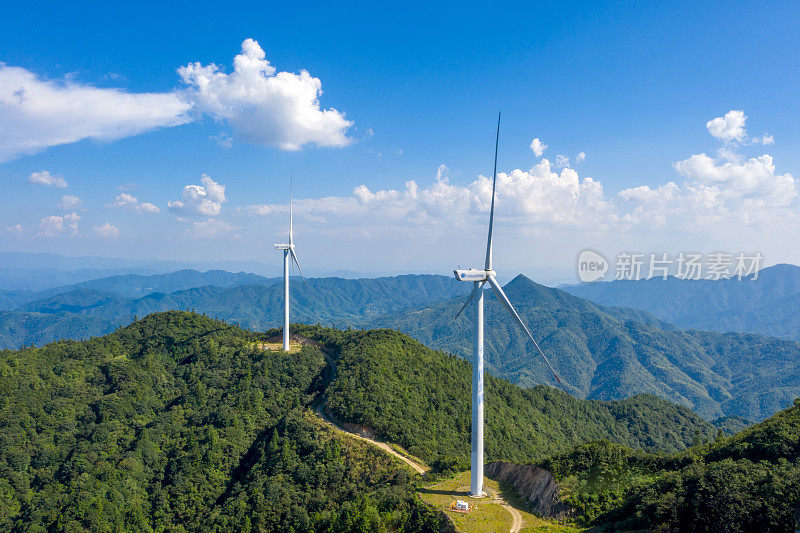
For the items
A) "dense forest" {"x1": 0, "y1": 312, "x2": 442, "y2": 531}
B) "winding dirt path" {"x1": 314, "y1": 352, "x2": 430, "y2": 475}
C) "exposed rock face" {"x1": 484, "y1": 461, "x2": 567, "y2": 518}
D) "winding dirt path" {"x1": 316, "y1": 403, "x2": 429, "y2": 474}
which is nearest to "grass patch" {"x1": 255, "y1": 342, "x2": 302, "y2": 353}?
"dense forest" {"x1": 0, "y1": 312, "x2": 442, "y2": 531}

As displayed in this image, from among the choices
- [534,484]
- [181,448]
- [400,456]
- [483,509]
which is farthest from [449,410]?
[483,509]

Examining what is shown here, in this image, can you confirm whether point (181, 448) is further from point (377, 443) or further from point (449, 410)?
point (449, 410)

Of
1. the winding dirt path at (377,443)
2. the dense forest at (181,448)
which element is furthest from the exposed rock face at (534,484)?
the winding dirt path at (377,443)

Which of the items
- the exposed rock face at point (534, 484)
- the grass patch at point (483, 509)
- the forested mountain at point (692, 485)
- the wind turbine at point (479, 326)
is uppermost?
the wind turbine at point (479, 326)

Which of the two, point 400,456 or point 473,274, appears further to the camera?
point 400,456

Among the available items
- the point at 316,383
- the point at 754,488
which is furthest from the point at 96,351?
the point at 754,488

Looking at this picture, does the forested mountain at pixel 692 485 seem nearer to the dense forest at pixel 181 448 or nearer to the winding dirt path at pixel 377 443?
the dense forest at pixel 181 448
